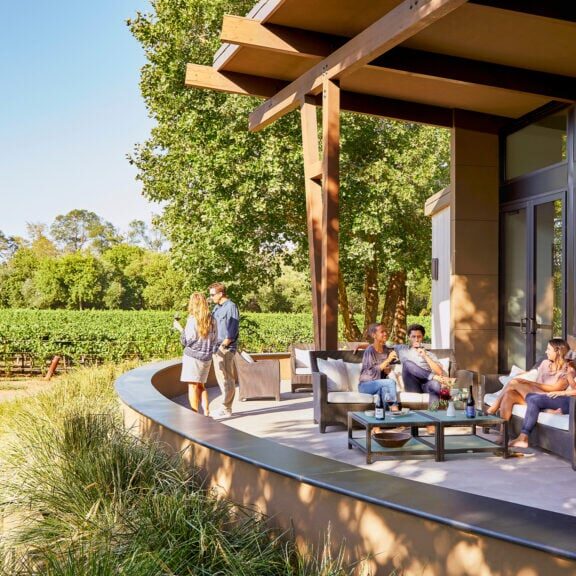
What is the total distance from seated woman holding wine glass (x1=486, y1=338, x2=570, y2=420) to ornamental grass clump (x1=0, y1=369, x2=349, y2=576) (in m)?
3.49

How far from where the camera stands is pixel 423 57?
28.7 ft

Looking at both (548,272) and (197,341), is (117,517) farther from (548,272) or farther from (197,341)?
(548,272)

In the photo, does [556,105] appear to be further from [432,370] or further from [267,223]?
[267,223]

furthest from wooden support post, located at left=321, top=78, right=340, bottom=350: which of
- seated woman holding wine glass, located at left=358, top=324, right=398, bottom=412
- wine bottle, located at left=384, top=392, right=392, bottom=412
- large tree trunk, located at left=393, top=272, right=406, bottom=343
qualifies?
large tree trunk, located at left=393, top=272, right=406, bottom=343

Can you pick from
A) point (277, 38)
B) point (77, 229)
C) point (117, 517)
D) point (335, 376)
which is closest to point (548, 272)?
point (335, 376)

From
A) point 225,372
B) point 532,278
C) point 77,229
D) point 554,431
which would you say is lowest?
point 554,431

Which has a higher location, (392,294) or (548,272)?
(548,272)

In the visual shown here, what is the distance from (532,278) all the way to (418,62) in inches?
132

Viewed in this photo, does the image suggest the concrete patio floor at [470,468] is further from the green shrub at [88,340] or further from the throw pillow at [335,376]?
the green shrub at [88,340]

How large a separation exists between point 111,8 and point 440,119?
21.9 m

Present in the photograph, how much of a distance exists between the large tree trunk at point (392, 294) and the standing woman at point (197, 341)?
11807 millimetres

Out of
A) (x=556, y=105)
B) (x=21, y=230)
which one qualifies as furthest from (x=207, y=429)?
(x=21, y=230)

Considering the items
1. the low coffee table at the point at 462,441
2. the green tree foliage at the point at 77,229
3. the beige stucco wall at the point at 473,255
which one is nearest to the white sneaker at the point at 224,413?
the low coffee table at the point at 462,441

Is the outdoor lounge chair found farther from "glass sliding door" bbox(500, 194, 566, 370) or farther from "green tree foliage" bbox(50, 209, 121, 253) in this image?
"green tree foliage" bbox(50, 209, 121, 253)
